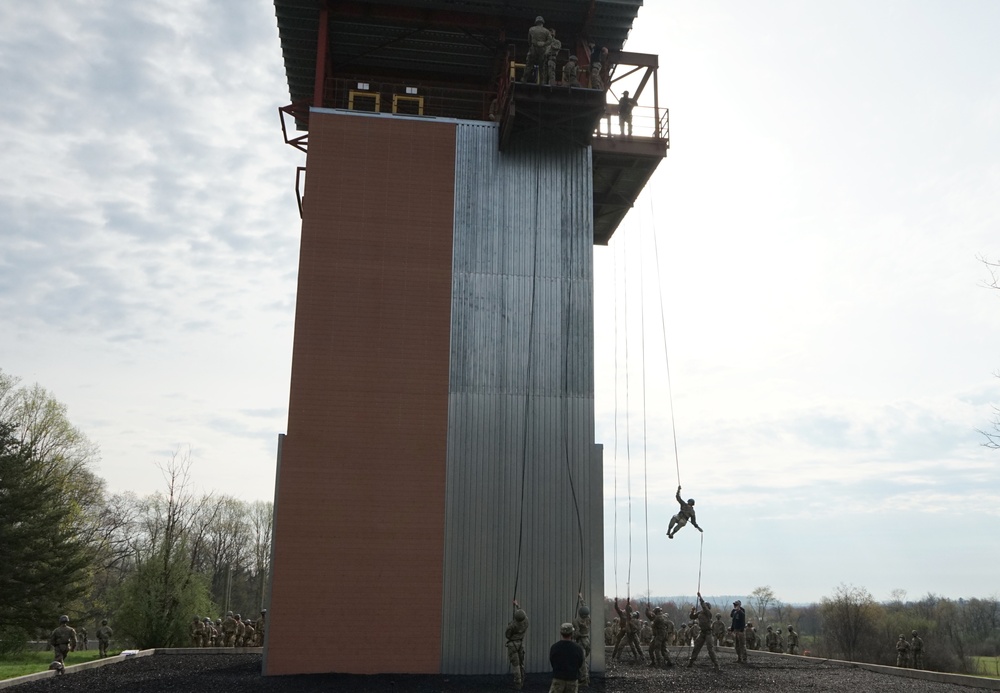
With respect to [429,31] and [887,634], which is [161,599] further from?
[887,634]

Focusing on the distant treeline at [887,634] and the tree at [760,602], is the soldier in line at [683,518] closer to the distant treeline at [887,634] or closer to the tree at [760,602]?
the distant treeline at [887,634]

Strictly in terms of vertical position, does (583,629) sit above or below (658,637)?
above

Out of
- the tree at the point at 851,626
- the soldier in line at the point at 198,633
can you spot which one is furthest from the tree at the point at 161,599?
the tree at the point at 851,626

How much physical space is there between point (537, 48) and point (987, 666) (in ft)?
164

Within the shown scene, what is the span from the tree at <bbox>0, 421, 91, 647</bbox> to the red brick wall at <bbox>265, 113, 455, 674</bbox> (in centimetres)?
1579

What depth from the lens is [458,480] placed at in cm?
1872

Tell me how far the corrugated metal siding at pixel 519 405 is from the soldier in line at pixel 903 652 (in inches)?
559

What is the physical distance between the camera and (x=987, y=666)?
49.8 metres

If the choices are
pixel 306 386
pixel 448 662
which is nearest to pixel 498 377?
pixel 306 386

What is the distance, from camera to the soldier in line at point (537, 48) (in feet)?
66.1

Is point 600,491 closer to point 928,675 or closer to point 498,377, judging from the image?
point 498,377

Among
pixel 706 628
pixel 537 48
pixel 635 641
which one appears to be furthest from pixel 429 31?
pixel 635 641

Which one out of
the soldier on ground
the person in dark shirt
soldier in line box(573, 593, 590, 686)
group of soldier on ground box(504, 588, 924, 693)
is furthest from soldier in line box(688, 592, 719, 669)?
the person in dark shirt

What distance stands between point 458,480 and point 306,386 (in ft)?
13.8
